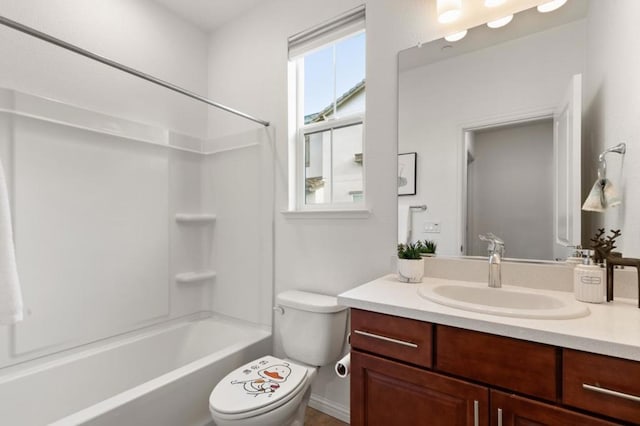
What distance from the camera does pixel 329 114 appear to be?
2.06m

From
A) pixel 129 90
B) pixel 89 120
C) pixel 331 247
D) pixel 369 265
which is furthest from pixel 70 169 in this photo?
pixel 369 265

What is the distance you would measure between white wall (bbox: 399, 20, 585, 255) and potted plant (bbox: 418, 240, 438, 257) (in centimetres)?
3

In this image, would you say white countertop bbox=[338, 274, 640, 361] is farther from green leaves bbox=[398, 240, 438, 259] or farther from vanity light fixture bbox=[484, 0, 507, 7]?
vanity light fixture bbox=[484, 0, 507, 7]

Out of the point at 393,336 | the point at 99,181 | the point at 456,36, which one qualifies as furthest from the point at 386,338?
the point at 99,181

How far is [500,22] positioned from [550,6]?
0.18 meters

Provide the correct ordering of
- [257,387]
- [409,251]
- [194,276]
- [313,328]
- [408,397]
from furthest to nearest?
[194,276], [313,328], [409,251], [257,387], [408,397]

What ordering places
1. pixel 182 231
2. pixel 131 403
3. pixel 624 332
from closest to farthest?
pixel 624 332
pixel 131 403
pixel 182 231

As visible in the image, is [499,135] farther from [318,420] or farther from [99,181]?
[99,181]

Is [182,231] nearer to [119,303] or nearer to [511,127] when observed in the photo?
[119,303]

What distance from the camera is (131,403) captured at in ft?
4.32

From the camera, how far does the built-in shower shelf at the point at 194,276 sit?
2.35 m

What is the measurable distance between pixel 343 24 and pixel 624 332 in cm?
193

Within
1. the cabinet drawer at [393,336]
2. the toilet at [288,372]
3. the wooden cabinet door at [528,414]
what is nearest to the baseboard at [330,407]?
the toilet at [288,372]

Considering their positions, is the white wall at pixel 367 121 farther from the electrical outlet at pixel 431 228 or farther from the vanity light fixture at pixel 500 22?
the electrical outlet at pixel 431 228
